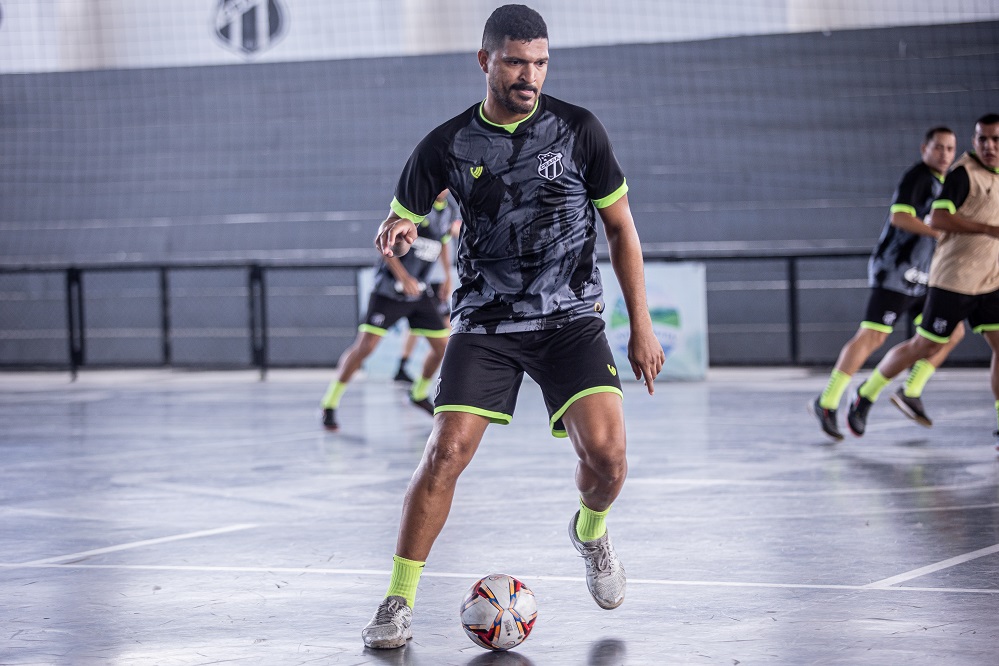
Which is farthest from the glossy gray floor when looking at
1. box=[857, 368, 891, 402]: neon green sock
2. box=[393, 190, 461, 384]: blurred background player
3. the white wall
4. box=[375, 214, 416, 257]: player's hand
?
the white wall

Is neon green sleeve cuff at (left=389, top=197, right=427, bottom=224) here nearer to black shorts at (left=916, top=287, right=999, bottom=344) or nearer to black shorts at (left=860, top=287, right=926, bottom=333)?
black shorts at (left=916, top=287, right=999, bottom=344)

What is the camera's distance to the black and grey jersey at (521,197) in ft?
13.9

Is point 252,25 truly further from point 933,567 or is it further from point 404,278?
point 933,567

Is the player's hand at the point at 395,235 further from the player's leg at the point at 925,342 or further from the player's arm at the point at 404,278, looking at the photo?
the player's arm at the point at 404,278

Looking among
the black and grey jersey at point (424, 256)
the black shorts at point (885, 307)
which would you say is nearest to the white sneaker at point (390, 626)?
the black shorts at point (885, 307)

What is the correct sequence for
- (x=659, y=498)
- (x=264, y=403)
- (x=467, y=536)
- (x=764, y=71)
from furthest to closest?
(x=764, y=71) → (x=264, y=403) → (x=659, y=498) → (x=467, y=536)

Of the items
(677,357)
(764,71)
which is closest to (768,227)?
(764,71)

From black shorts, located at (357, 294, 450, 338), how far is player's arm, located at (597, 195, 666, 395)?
6.22 metres

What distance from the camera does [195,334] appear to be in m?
19.7

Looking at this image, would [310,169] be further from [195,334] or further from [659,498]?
[659,498]

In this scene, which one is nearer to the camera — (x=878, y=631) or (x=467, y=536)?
(x=878, y=631)

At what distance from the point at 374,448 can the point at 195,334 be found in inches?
443

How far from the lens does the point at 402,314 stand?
10.5 meters

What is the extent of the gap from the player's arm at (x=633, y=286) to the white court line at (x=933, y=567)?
118 centimetres
